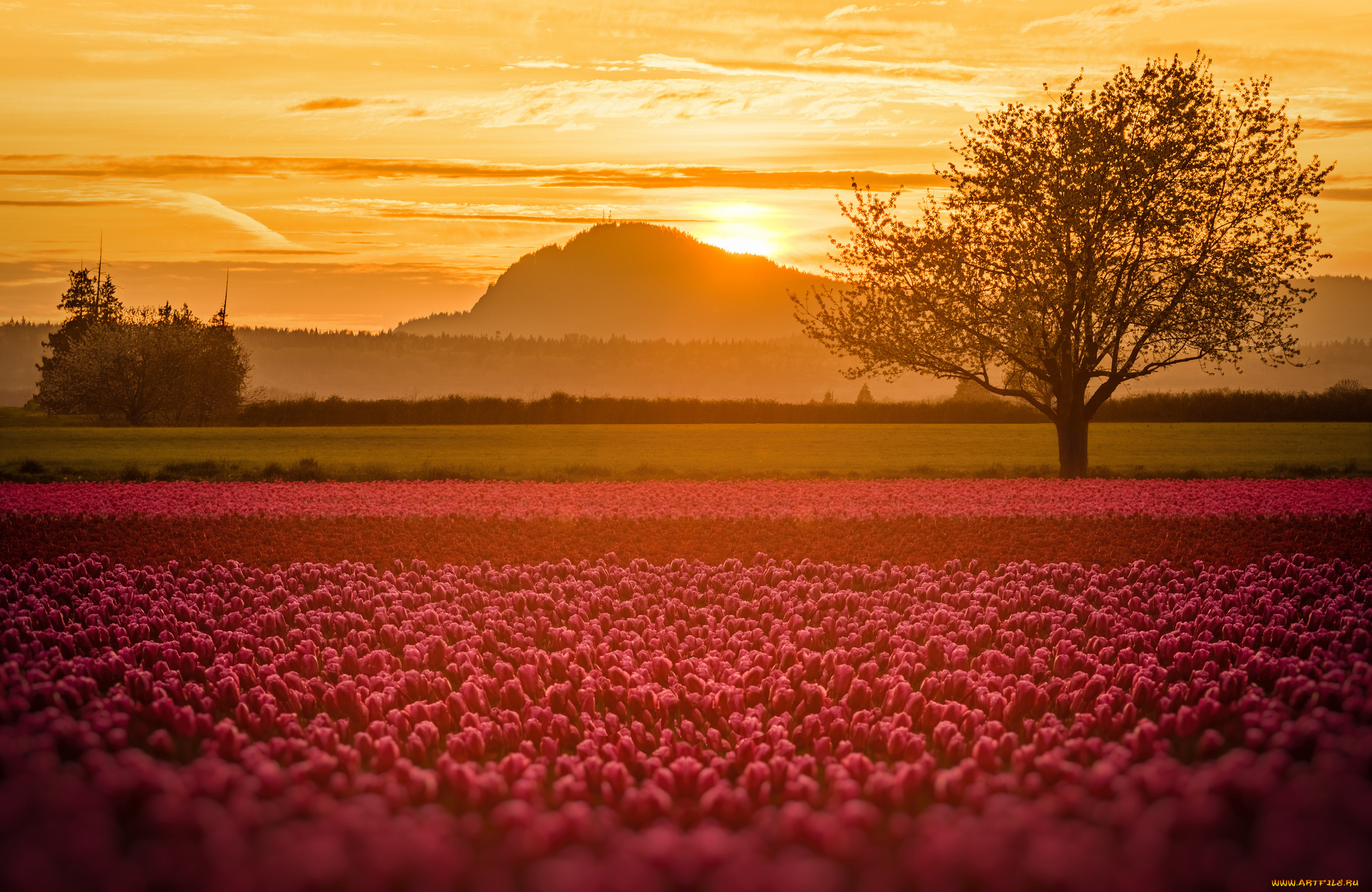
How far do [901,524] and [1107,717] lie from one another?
10.7 meters

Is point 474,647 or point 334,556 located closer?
point 474,647

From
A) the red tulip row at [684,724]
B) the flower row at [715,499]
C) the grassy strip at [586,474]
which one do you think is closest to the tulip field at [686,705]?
the red tulip row at [684,724]

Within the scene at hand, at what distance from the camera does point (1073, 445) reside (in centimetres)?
3222

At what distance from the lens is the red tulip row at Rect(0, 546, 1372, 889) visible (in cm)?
482

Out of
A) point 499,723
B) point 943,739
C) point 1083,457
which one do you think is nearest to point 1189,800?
point 943,739

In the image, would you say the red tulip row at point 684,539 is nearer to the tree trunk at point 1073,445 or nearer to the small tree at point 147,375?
Answer: the tree trunk at point 1073,445

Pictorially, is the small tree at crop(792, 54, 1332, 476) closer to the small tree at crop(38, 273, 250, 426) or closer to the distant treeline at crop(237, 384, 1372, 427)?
the distant treeline at crop(237, 384, 1372, 427)

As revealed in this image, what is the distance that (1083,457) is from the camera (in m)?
32.5

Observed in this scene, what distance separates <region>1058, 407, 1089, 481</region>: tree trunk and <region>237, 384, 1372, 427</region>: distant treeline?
1702 inches

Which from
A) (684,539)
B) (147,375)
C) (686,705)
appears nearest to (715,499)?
(684,539)

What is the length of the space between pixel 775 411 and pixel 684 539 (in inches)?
2506

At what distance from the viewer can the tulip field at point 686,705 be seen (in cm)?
484

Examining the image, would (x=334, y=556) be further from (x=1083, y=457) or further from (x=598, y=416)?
(x=598, y=416)

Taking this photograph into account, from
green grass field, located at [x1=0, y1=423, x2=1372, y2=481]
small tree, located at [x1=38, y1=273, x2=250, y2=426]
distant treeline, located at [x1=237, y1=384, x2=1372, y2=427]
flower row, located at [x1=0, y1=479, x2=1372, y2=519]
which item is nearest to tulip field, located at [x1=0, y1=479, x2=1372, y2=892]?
flower row, located at [x1=0, y1=479, x2=1372, y2=519]
